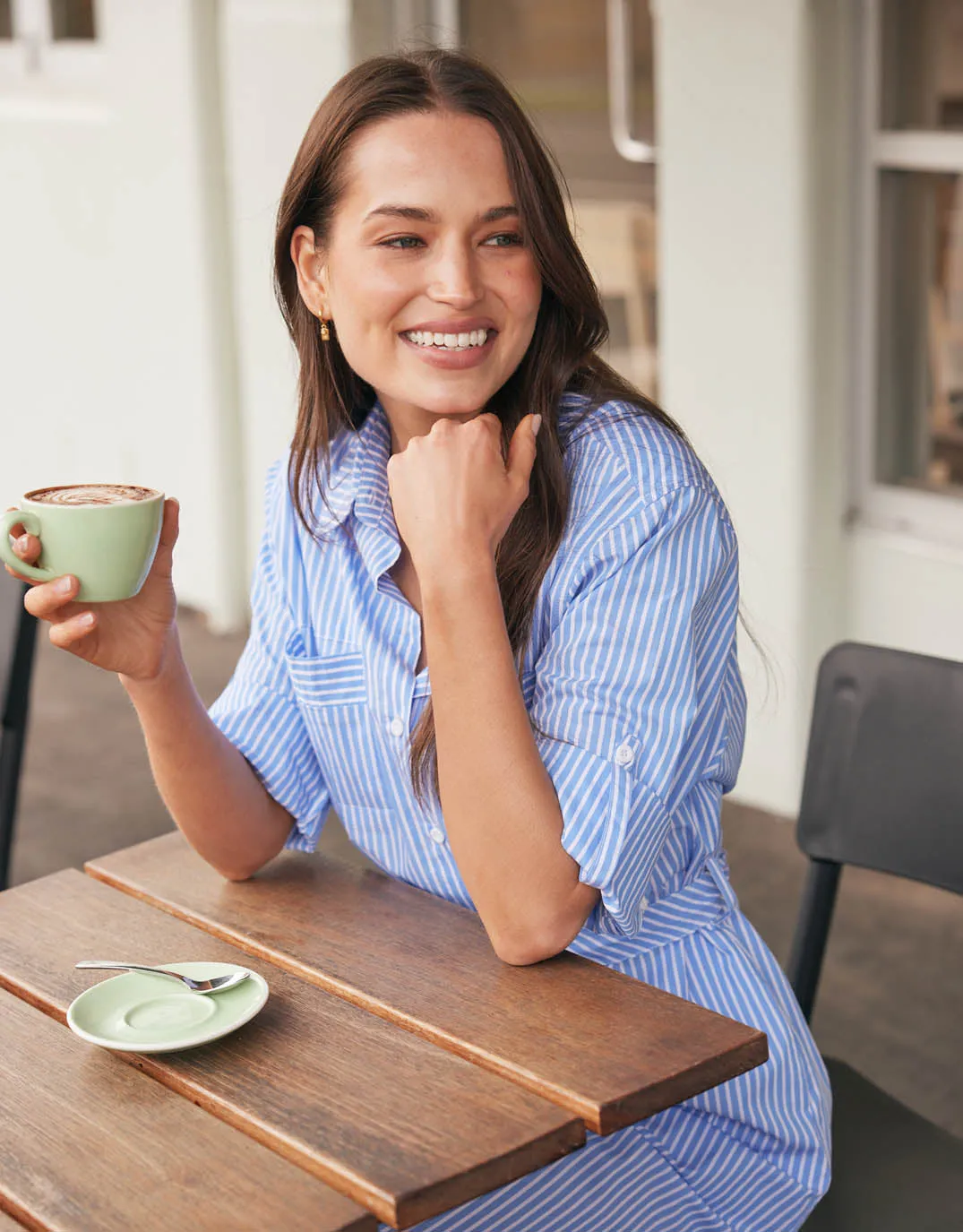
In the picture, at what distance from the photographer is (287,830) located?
1.59 metres

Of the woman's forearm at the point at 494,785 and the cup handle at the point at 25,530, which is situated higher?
the cup handle at the point at 25,530

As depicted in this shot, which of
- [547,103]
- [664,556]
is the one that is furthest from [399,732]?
[547,103]

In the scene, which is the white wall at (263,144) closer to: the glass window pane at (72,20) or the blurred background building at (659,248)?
the blurred background building at (659,248)

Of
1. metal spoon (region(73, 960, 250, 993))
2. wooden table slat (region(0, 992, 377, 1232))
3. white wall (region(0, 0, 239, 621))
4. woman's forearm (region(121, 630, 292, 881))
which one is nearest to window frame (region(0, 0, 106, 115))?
white wall (region(0, 0, 239, 621))

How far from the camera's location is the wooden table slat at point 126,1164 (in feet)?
3.17

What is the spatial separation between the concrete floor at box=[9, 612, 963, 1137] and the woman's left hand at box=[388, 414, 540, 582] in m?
1.49

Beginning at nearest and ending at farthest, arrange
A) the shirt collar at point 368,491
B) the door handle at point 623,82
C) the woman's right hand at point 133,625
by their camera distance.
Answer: the woman's right hand at point 133,625 → the shirt collar at point 368,491 → the door handle at point 623,82

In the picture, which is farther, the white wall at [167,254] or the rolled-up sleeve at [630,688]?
the white wall at [167,254]

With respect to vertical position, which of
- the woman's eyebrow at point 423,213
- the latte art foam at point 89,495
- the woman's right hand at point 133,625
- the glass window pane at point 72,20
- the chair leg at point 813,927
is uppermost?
the glass window pane at point 72,20

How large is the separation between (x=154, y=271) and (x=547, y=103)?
1365 millimetres

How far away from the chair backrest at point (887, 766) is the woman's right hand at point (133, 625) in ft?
2.28

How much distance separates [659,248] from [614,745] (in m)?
2.47

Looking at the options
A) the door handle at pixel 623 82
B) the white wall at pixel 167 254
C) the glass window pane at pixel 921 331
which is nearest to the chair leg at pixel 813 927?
the glass window pane at pixel 921 331

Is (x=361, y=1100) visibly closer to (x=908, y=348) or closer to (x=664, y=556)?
(x=664, y=556)
